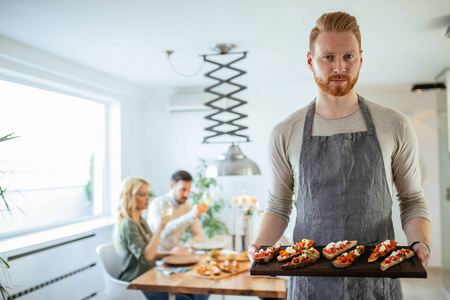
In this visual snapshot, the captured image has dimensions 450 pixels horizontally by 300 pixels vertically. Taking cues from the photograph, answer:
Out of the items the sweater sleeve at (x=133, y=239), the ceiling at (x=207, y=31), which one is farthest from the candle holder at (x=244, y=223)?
the ceiling at (x=207, y=31)

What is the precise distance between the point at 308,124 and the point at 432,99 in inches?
197

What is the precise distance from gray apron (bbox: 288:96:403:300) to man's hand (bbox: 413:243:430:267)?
0.54ft

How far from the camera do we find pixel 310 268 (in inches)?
48.9

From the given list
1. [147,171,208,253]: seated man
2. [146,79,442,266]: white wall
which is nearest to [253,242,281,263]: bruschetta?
[147,171,208,253]: seated man

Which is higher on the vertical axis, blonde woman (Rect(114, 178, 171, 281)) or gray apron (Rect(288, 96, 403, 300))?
gray apron (Rect(288, 96, 403, 300))

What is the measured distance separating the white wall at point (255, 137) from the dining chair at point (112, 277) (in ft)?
7.50

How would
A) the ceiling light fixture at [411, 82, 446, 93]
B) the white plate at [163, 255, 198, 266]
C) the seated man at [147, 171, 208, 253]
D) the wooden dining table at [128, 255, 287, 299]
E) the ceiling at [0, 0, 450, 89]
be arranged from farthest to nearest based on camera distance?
the ceiling light fixture at [411, 82, 446, 93]
the seated man at [147, 171, 208, 253]
the white plate at [163, 255, 198, 266]
the ceiling at [0, 0, 450, 89]
the wooden dining table at [128, 255, 287, 299]

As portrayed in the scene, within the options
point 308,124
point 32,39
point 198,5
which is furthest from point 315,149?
point 32,39

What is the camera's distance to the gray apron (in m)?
1.39

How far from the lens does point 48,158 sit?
4.14 meters

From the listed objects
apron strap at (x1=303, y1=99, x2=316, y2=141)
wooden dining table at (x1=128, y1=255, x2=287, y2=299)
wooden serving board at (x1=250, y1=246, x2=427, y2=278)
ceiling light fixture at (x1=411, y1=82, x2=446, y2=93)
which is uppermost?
ceiling light fixture at (x1=411, y1=82, x2=446, y2=93)

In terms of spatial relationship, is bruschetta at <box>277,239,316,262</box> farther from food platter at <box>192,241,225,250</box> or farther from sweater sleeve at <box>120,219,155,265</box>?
food platter at <box>192,241,225,250</box>

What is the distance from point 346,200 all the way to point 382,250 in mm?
200

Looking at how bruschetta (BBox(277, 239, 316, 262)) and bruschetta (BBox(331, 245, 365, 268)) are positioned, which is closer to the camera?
bruschetta (BBox(331, 245, 365, 268))
